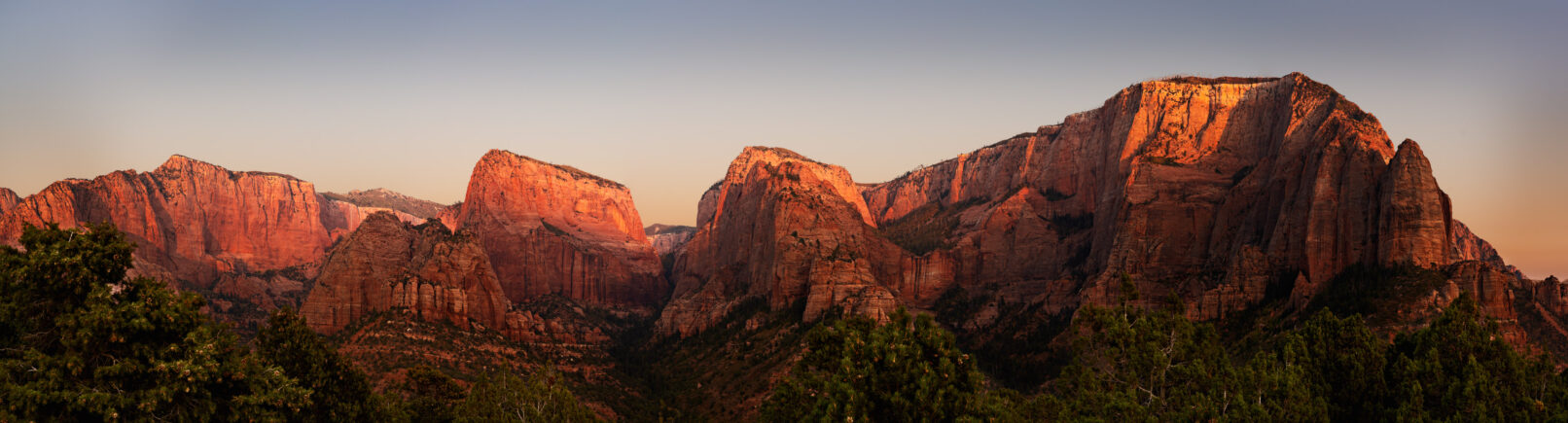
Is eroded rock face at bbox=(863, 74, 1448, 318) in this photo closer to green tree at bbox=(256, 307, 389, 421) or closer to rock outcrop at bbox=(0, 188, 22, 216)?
green tree at bbox=(256, 307, 389, 421)

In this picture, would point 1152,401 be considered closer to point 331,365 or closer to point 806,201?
point 331,365

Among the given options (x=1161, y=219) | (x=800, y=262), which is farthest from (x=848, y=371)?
(x=1161, y=219)

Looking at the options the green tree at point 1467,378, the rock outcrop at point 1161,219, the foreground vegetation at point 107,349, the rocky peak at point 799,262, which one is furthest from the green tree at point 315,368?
the rocky peak at point 799,262

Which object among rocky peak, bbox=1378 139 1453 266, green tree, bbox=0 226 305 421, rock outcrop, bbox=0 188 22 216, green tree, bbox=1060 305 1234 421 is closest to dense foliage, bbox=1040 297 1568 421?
green tree, bbox=1060 305 1234 421

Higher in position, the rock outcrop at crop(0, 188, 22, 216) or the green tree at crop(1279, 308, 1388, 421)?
the rock outcrop at crop(0, 188, 22, 216)

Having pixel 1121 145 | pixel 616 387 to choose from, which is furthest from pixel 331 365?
pixel 1121 145

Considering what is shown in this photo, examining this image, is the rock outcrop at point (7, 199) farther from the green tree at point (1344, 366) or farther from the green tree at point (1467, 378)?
the green tree at point (1467, 378)
